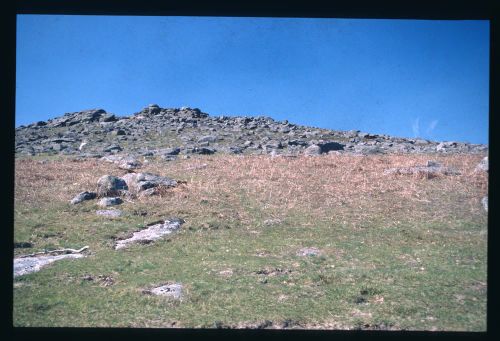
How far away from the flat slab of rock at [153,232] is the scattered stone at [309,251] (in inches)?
264

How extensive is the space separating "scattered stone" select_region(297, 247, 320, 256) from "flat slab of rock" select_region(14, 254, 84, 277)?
366 inches

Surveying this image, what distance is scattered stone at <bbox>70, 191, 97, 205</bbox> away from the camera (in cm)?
2433

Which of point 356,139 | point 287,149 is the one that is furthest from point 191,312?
point 356,139

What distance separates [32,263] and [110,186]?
10.6 meters

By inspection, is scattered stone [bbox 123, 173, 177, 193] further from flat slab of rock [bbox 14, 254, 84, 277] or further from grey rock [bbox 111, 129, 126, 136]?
grey rock [bbox 111, 129, 126, 136]

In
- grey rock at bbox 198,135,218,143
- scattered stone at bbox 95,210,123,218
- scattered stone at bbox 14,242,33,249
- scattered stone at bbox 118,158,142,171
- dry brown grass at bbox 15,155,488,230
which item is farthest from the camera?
grey rock at bbox 198,135,218,143

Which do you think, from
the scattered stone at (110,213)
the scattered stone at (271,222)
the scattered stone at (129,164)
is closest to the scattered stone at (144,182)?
the scattered stone at (110,213)

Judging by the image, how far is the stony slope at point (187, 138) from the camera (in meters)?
49.7

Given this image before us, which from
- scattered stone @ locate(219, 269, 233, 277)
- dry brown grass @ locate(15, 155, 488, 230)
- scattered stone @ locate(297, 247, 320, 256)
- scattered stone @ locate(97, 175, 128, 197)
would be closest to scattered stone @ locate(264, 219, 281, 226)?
dry brown grass @ locate(15, 155, 488, 230)

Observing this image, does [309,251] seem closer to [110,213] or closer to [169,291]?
[169,291]

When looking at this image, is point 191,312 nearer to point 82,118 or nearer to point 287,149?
point 287,149

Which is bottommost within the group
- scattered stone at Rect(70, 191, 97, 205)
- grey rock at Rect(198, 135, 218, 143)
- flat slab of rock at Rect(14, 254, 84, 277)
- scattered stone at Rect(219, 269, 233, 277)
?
scattered stone at Rect(219, 269, 233, 277)

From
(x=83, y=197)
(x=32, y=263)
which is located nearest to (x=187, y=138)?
(x=83, y=197)
